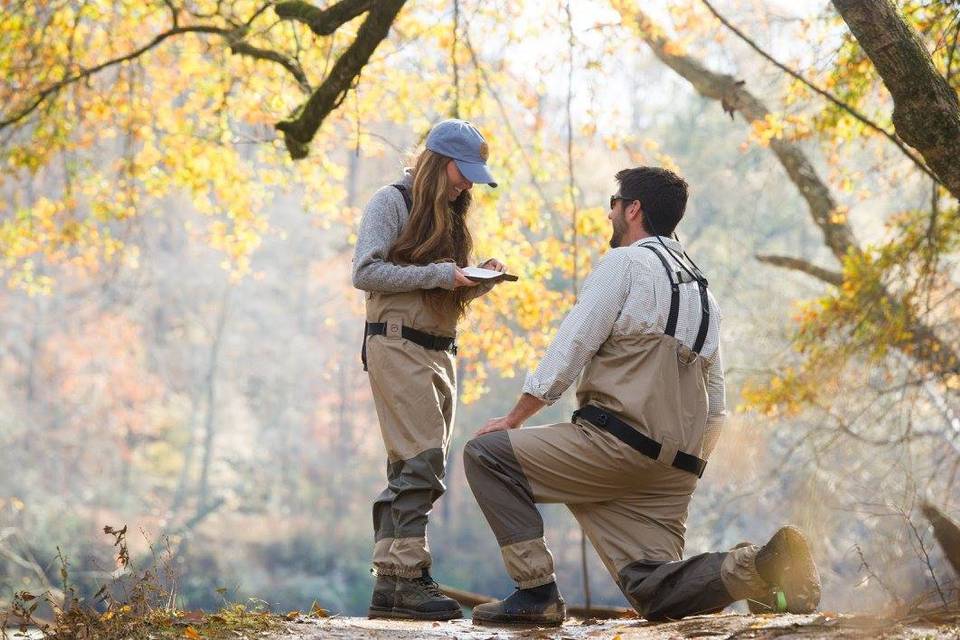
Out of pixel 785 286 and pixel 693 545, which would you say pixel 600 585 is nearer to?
pixel 693 545

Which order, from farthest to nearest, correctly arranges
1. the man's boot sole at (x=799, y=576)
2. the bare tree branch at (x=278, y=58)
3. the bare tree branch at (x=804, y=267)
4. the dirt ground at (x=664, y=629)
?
the bare tree branch at (x=804, y=267) → the bare tree branch at (x=278, y=58) → the man's boot sole at (x=799, y=576) → the dirt ground at (x=664, y=629)

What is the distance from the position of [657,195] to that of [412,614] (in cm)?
177

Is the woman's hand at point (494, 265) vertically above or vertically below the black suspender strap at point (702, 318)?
above

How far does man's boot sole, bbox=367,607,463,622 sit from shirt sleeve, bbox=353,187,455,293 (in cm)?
118

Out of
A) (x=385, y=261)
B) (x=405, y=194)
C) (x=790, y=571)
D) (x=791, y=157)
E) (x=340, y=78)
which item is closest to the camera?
(x=790, y=571)

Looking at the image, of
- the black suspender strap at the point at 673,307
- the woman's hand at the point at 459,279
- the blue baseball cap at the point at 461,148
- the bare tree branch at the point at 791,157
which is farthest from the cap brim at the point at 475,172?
the bare tree branch at the point at 791,157

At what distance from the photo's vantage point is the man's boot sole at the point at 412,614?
160 inches

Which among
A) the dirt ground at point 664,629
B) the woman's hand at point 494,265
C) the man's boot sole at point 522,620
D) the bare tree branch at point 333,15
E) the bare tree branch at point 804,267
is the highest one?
the bare tree branch at point 333,15

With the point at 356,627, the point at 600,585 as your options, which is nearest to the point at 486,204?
the point at 356,627

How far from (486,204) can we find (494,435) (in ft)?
16.2

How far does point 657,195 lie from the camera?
4.07 meters

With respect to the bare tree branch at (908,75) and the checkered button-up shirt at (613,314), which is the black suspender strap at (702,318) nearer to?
the checkered button-up shirt at (613,314)

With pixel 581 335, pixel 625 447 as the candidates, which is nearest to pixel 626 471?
pixel 625 447

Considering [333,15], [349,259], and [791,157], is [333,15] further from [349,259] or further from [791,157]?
[349,259]
